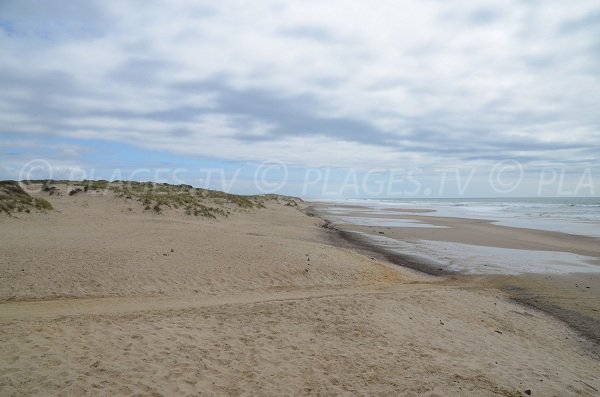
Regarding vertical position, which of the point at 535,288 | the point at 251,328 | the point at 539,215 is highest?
the point at 539,215

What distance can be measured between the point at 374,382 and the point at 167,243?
35.1 feet

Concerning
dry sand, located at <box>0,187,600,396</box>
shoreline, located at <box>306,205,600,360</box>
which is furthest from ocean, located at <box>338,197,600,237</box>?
dry sand, located at <box>0,187,600,396</box>

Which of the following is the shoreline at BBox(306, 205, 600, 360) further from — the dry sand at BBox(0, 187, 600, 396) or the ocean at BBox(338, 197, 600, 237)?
the ocean at BBox(338, 197, 600, 237)

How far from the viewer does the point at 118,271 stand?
36.4 feet

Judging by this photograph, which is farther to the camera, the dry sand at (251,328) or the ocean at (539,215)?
the ocean at (539,215)

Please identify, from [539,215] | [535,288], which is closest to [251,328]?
[535,288]

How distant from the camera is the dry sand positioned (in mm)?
5699

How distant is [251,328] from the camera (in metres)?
7.81

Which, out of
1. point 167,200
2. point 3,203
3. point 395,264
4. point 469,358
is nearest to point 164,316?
point 469,358

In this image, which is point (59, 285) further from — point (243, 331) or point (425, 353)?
point (425, 353)

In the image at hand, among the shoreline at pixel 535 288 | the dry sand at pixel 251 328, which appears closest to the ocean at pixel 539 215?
the shoreline at pixel 535 288

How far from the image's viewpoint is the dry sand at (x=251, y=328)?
18.7 feet

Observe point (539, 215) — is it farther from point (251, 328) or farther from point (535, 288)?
point (251, 328)

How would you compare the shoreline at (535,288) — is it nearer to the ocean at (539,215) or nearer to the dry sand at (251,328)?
the dry sand at (251,328)
